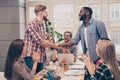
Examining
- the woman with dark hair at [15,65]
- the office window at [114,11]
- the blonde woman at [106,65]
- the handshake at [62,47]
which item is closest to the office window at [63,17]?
the office window at [114,11]

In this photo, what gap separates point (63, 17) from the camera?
6000mm

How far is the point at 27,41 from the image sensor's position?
346 centimetres

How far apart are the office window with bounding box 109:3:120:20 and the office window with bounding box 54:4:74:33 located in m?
0.99

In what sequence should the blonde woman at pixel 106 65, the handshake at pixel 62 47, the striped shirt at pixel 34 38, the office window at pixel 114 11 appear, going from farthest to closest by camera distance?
the office window at pixel 114 11, the handshake at pixel 62 47, the striped shirt at pixel 34 38, the blonde woman at pixel 106 65

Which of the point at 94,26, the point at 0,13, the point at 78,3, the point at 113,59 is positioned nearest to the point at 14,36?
the point at 0,13

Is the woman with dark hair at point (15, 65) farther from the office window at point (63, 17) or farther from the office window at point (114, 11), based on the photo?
the office window at point (114, 11)

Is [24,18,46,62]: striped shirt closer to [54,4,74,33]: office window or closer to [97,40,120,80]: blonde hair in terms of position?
[97,40,120,80]: blonde hair

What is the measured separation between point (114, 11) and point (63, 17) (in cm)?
131

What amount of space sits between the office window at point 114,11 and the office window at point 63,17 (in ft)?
3.26

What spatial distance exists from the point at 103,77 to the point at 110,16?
3.88 metres

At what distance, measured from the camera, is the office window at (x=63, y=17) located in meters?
5.96

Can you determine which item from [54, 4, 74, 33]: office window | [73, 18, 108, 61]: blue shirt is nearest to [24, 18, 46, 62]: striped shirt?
[73, 18, 108, 61]: blue shirt

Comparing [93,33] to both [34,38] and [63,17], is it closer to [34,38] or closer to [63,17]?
[34,38]

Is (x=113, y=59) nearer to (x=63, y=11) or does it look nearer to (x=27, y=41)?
(x=27, y=41)
